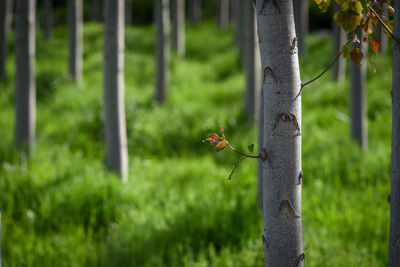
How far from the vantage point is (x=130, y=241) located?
3303 millimetres

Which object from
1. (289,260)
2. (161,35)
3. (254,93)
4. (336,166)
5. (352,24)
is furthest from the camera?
(161,35)

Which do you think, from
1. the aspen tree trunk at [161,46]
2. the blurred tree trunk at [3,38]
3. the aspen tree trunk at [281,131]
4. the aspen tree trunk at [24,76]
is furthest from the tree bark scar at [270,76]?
the blurred tree trunk at [3,38]

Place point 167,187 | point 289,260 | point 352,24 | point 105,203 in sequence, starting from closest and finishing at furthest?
1. point 352,24
2. point 289,260
3. point 105,203
4. point 167,187

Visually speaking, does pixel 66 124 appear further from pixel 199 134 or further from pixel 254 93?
pixel 254 93

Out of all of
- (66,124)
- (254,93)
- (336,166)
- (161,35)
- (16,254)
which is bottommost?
(16,254)

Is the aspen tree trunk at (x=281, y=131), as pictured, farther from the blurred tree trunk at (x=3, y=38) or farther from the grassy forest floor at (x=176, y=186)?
the blurred tree trunk at (x=3, y=38)

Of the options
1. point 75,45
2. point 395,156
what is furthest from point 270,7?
point 75,45

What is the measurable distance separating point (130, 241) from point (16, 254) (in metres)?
0.97

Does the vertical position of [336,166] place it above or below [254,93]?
below

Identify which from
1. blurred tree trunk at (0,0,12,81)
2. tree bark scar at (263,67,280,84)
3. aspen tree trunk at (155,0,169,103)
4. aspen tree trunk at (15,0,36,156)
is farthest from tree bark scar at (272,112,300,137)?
blurred tree trunk at (0,0,12,81)

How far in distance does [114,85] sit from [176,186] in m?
1.43

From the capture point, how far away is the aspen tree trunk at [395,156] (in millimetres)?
1462

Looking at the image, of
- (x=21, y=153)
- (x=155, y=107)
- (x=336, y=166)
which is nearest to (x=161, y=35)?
(x=155, y=107)

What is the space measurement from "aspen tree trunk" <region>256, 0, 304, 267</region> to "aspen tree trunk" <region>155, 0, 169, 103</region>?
6192 millimetres
